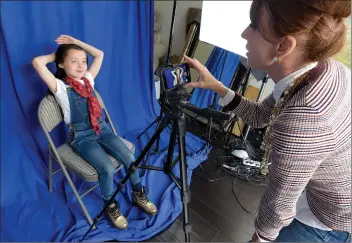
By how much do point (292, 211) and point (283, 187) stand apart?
0.09 metres

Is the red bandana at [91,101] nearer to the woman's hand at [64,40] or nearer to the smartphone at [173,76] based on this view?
the woman's hand at [64,40]

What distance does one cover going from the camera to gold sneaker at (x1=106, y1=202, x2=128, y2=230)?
1.25 m

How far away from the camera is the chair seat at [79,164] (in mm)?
1177

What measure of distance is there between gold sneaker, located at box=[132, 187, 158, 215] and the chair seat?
0.23 meters

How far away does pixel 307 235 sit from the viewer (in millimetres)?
672

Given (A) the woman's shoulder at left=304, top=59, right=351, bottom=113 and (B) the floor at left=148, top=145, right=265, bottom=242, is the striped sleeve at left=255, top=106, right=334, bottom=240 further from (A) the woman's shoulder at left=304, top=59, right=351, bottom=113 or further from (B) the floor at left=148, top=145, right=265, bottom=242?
(B) the floor at left=148, top=145, right=265, bottom=242

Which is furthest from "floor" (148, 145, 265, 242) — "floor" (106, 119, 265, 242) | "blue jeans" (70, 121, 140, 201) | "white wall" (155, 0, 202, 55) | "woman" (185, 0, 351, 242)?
"white wall" (155, 0, 202, 55)

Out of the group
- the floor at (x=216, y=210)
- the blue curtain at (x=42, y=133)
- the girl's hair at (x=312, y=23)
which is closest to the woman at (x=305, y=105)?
the girl's hair at (x=312, y=23)

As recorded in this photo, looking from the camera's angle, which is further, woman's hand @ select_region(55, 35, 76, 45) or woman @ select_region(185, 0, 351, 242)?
woman's hand @ select_region(55, 35, 76, 45)

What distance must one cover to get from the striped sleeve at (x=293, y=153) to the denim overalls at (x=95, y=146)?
0.89 metres

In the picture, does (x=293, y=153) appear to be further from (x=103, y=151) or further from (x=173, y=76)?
(x=103, y=151)

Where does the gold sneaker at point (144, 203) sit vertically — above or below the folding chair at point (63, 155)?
below

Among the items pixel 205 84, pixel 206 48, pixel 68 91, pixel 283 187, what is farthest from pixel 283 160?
pixel 206 48

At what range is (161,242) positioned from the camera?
4.13ft
